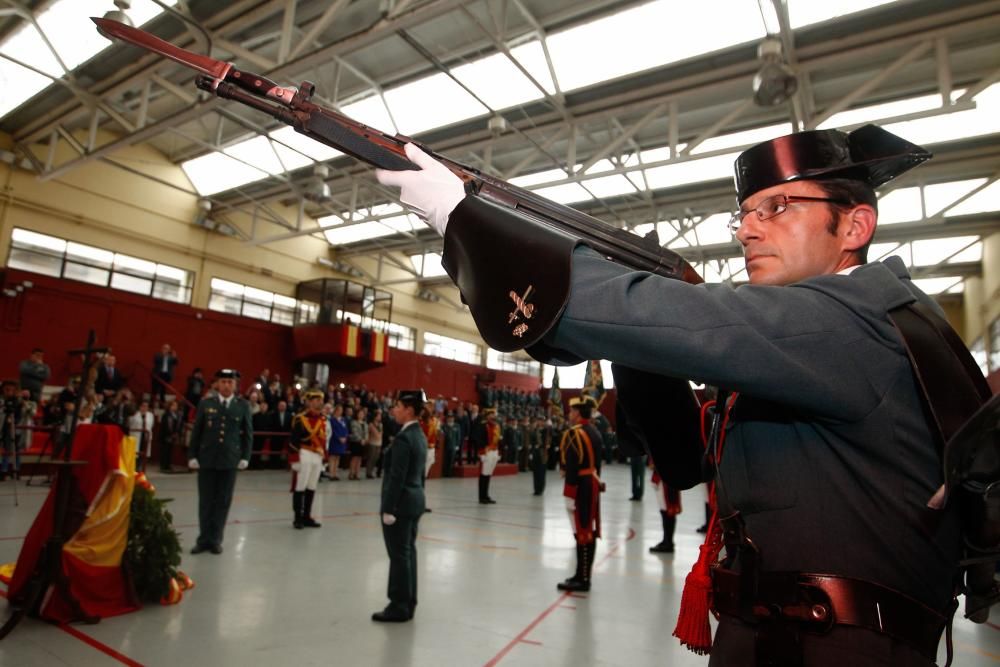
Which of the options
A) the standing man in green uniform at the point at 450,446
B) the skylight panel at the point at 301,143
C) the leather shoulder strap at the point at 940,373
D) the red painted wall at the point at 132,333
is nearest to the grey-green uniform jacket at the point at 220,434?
the leather shoulder strap at the point at 940,373

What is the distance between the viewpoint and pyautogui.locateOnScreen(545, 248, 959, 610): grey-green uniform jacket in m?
0.74

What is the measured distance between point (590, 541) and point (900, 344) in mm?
4803

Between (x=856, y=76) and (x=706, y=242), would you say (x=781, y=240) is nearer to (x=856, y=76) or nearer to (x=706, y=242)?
(x=856, y=76)

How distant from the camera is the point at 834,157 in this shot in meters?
1.04

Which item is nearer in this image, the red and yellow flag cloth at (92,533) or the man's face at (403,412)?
the red and yellow flag cloth at (92,533)

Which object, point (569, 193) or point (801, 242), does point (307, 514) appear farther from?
point (569, 193)

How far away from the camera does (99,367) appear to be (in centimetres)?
1194

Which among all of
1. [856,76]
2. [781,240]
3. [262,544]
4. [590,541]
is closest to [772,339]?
[781,240]

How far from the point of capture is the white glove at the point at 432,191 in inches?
39.9

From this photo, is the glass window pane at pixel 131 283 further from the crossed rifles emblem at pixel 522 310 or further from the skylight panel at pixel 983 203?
the skylight panel at pixel 983 203

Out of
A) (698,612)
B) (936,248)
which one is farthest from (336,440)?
(936,248)

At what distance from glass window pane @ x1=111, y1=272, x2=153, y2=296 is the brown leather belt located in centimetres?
1730

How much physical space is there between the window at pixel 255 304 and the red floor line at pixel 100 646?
1494 centimetres

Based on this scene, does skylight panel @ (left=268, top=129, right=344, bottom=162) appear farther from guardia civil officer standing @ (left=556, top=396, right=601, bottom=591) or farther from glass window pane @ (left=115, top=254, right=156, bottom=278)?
guardia civil officer standing @ (left=556, top=396, right=601, bottom=591)
